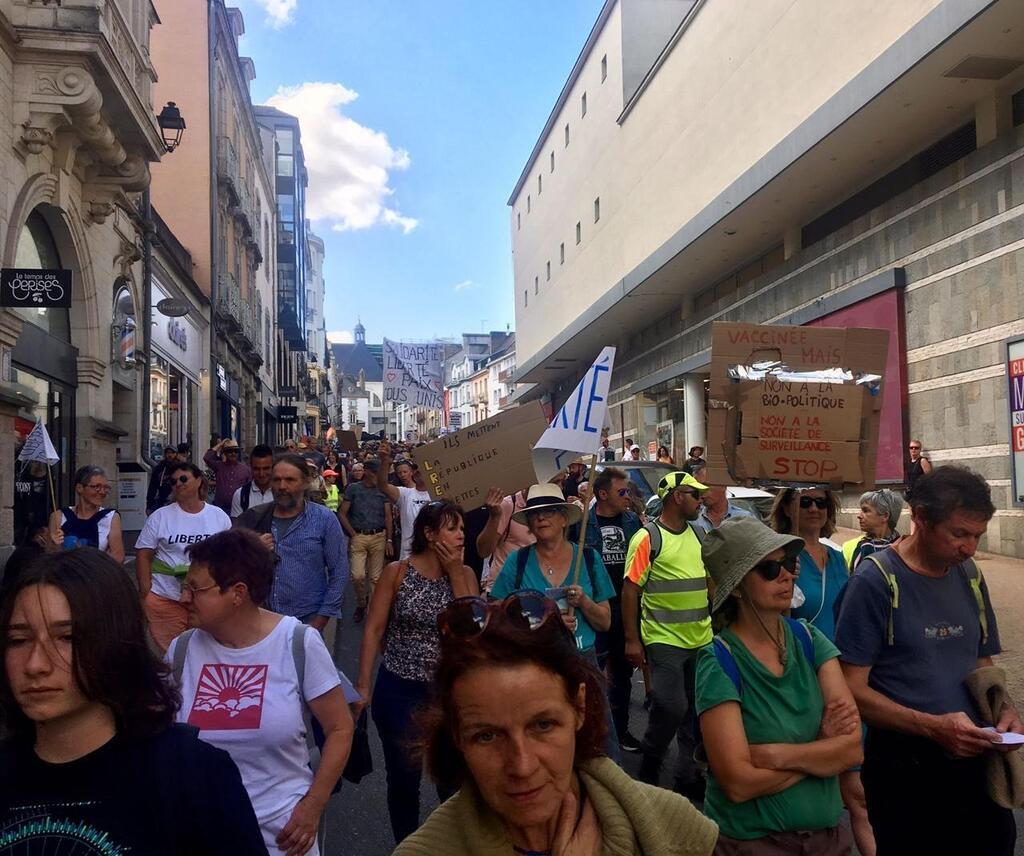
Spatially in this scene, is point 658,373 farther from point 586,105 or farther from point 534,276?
point 534,276

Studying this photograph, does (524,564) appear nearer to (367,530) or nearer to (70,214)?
(367,530)

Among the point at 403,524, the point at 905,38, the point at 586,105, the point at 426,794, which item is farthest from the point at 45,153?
the point at 586,105

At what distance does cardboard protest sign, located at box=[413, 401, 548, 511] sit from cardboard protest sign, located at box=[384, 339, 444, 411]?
17.3 metres

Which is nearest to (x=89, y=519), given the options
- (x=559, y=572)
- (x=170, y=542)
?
(x=170, y=542)

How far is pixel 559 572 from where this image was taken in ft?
15.7

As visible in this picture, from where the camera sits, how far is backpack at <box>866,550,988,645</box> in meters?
3.12

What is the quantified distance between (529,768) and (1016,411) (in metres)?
13.4

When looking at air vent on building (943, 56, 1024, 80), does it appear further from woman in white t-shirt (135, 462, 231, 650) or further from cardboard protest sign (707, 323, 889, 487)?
woman in white t-shirt (135, 462, 231, 650)

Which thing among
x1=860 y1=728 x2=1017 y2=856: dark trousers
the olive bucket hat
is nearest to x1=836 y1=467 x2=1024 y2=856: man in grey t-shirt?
x1=860 y1=728 x2=1017 y2=856: dark trousers

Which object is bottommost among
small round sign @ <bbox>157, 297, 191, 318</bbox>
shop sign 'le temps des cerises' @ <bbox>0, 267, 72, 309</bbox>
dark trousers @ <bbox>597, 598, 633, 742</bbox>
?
dark trousers @ <bbox>597, 598, 633, 742</bbox>

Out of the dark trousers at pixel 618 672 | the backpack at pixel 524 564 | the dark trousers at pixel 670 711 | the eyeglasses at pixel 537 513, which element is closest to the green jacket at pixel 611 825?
the backpack at pixel 524 564

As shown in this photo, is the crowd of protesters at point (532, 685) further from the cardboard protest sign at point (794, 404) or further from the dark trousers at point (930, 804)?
the cardboard protest sign at point (794, 404)

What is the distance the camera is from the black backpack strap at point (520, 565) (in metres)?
4.64

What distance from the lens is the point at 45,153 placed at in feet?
38.7
